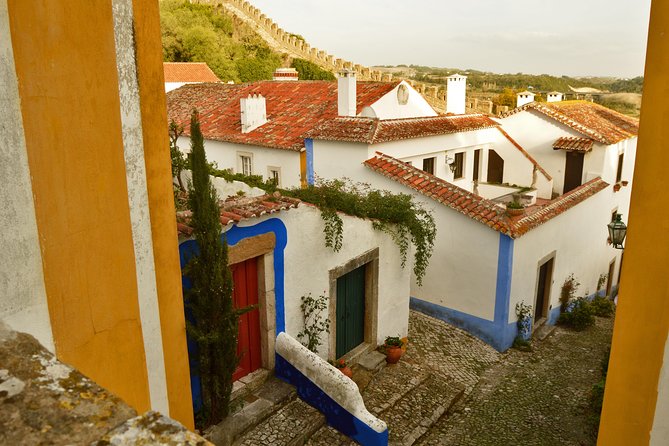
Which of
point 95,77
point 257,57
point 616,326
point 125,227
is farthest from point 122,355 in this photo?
point 257,57

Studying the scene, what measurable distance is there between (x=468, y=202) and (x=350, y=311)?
4.23 m

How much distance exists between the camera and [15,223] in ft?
8.83

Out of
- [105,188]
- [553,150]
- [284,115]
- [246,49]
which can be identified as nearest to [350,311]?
[105,188]

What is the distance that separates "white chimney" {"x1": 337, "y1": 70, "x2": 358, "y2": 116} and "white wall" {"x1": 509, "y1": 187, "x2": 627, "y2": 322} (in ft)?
21.3

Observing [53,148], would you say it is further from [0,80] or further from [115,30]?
[115,30]

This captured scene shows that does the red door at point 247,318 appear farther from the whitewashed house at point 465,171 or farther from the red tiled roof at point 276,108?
the red tiled roof at point 276,108

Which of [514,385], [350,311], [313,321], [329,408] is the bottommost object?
[514,385]

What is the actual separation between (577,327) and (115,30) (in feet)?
44.2

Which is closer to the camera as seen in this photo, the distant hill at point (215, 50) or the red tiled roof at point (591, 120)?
the red tiled roof at point (591, 120)


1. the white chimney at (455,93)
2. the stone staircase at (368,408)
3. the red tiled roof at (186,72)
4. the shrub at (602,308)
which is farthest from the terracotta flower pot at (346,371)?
the red tiled roof at (186,72)

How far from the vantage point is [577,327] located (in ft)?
44.1

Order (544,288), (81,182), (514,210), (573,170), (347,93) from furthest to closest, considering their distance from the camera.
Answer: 1. (573,170)
2. (347,93)
3. (544,288)
4. (514,210)
5. (81,182)

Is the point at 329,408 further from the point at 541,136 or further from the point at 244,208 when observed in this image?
the point at 541,136

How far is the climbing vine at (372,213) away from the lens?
7.72 m
